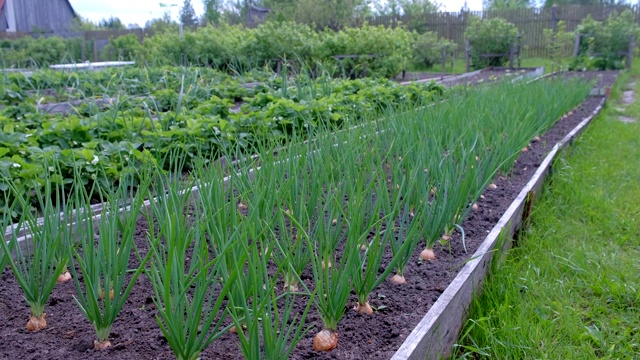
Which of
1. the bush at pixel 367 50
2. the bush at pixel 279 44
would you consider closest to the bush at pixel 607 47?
the bush at pixel 367 50

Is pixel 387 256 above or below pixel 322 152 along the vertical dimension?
below

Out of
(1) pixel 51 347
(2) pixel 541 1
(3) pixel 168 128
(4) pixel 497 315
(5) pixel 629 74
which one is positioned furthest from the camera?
(2) pixel 541 1

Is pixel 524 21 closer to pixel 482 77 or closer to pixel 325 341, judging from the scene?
pixel 482 77

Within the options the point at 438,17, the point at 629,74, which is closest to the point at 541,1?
the point at 438,17

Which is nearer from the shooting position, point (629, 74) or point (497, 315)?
point (497, 315)

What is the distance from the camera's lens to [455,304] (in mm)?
1668

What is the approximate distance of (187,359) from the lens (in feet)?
4.02

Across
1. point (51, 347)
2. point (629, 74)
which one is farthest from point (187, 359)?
point (629, 74)

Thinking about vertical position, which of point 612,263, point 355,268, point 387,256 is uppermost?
point 355,268

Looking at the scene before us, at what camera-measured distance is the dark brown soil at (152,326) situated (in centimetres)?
137

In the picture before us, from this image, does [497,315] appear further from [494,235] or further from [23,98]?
[23,98]

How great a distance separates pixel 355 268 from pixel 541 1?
129 ft

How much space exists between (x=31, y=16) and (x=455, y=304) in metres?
25.4

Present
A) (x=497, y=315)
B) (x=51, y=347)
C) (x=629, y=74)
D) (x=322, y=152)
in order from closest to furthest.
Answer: (x=51, y=347), (x=497, y=315), (x=322, y=152), (x=629, y=74)
